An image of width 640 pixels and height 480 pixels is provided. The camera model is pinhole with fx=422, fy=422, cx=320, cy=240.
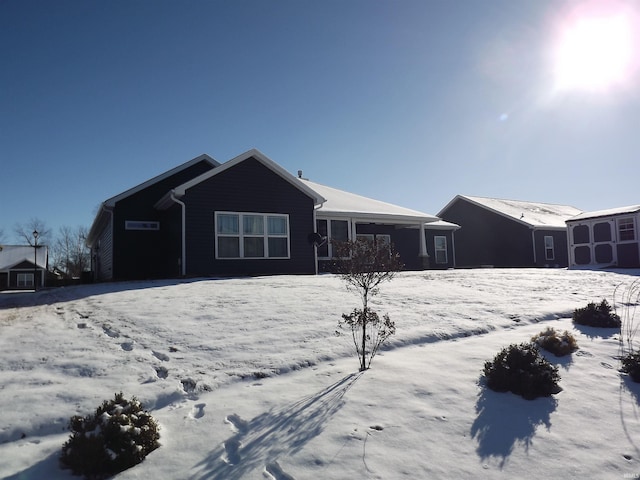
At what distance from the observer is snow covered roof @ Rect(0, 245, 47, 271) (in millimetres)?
41438

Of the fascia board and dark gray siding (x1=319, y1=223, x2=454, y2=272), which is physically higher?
the fascia board

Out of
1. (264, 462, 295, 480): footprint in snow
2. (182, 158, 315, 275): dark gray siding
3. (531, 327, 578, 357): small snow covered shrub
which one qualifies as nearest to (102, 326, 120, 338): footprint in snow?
(264, 462, 295, 480): footprint in snow

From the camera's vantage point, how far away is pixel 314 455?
11.0 ft

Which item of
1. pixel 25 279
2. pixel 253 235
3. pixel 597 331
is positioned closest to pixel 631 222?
pixel 597 331

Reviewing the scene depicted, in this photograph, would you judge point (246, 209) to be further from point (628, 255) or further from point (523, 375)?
point (628, 255)

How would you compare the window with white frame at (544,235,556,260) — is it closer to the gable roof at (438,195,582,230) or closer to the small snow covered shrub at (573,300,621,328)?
the gable roof at (438,195,582,230)

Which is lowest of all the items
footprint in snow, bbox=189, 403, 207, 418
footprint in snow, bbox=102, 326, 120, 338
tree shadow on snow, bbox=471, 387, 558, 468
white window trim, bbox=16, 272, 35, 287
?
tree shadow on snow, bbox=471, 387, 558, 468

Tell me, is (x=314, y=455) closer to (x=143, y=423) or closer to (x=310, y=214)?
(x=143, y=423)

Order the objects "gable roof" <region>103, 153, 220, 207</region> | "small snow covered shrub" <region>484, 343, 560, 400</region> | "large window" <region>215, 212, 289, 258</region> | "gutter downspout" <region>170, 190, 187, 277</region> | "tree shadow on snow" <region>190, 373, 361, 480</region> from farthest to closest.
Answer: "gable roof" <region>103, 153, 220, 207</region>, "large window" <region>215, 212, 289, 258</region>, "gutter downspout" <region>170, 190, 187, 277</region>, "small snow covered shrub" <region>484, 343, 560, 400</region>, "tree shadow on snow" <region>190, 373, 361, 480</region>

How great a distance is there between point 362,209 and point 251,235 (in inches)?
240

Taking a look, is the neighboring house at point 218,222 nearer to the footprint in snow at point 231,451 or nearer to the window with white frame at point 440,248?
the window with white frame at point 440,248

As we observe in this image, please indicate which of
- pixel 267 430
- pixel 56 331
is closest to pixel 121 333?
pixel 56 331

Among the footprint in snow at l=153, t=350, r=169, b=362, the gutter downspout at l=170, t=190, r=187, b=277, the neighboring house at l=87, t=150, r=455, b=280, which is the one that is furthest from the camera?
the neighboring house at l=87, t=150, r=455, b=280

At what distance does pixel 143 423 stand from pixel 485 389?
11.8 ft
